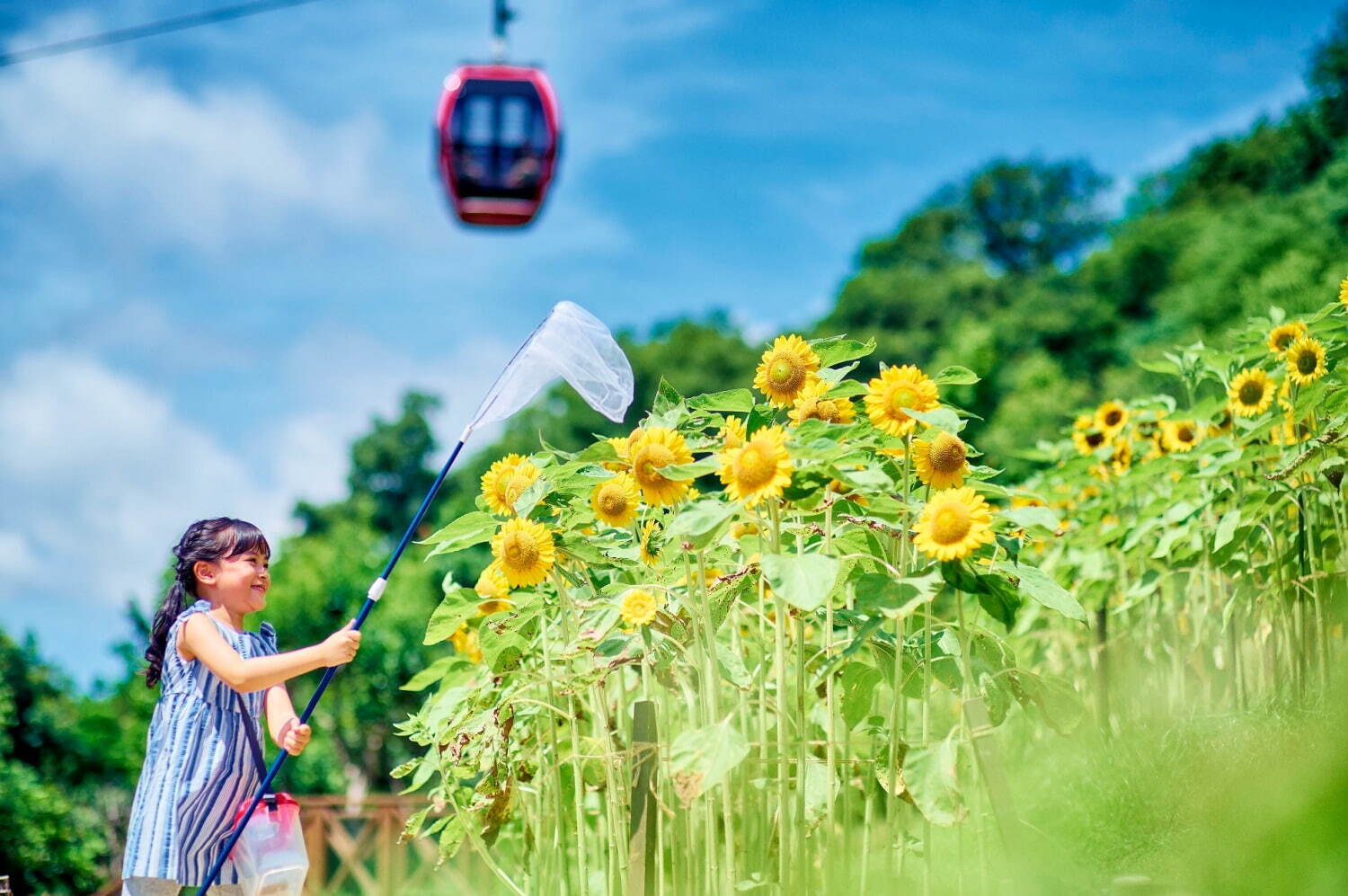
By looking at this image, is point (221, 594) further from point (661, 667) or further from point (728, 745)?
point (728, 745)

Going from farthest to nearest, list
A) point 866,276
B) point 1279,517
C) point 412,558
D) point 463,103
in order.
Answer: point 866,276 → point 412,558 → point 463,103 → point 1279,517

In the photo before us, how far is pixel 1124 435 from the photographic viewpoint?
132 inches

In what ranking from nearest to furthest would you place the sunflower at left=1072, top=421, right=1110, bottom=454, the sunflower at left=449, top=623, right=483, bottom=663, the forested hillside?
the sunflower at left=449, top=623, right=483, bottom=663
the sunflower at left=1072, top=421, right=1110, bottom=454
the forested hillside

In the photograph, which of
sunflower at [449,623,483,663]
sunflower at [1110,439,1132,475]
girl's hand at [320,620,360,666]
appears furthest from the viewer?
sunflower at [1110,439,1132,475]

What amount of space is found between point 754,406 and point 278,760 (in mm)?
928

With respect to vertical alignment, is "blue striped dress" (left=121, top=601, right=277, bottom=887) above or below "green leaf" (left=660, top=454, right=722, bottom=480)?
below

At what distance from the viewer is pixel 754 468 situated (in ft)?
5.10

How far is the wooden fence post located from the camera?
1.76 meters

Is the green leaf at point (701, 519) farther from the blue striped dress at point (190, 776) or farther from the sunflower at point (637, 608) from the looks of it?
the blue striped dress at point (190, 776)

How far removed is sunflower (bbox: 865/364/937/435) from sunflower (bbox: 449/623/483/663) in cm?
127

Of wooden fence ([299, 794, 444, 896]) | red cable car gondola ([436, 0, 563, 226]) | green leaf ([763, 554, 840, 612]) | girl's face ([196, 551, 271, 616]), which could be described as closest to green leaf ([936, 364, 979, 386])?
green leaf ([763, 554, 840, 612])

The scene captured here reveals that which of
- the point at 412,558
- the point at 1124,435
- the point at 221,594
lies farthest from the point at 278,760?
the point at 412,558

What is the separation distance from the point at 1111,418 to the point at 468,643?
185 cm

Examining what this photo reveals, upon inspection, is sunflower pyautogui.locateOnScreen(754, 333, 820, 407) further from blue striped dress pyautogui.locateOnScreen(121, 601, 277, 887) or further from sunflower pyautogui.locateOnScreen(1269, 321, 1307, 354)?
sunflower pyautogui.locateOnScreen(1269, 321, 1307, 354)
